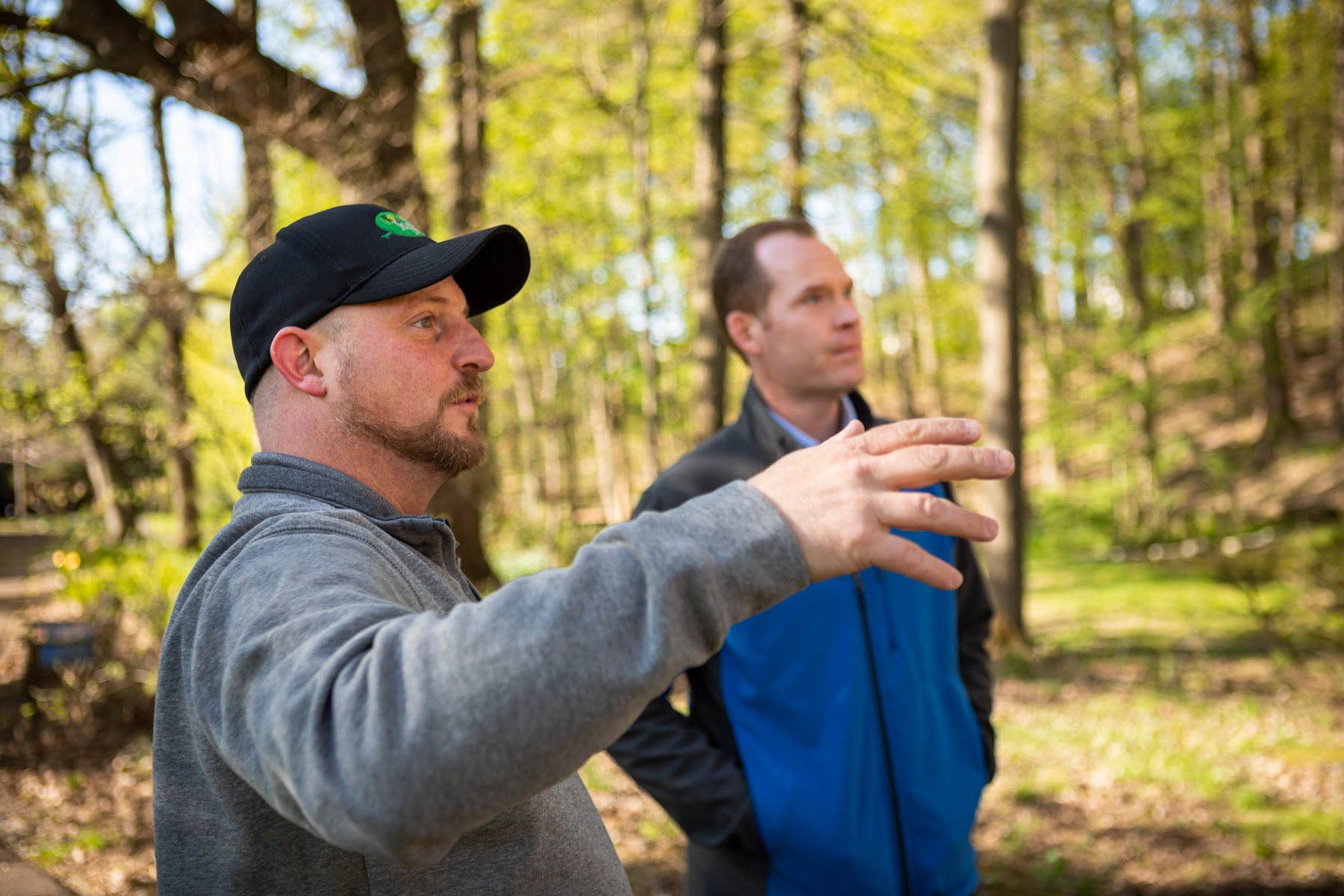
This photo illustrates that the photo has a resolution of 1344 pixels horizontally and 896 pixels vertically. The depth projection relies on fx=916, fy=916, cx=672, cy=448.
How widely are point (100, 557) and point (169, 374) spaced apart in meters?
1.99

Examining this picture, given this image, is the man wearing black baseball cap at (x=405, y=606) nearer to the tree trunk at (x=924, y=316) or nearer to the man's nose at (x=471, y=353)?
→ the man's nose at (x=471, y=353)

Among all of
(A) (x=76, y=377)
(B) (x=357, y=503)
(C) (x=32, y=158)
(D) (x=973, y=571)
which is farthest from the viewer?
(A) (x=76, y=377)

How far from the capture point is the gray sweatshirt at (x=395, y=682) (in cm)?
83

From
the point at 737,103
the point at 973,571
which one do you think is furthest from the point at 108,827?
the point at 737,103

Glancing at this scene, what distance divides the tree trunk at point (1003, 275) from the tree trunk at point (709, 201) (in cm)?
262

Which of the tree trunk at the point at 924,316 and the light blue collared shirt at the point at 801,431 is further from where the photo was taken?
the tree trunk at the point at 924,316

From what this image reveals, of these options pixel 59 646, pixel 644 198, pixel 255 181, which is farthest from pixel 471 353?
pixel 644 198

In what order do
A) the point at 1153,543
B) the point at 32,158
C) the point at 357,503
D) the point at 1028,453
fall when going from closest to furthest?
1. the point at 357,503
2. the point at 32,158
3. the point at 1153,543
4. the point at 1028,453

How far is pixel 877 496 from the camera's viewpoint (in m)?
1.01

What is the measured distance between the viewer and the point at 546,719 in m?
0.84

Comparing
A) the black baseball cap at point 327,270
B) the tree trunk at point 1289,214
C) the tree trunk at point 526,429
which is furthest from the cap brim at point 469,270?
the tree trunk at point 1289,214

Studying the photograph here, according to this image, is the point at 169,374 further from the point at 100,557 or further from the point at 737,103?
the point at 737,103

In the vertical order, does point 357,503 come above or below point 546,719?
above

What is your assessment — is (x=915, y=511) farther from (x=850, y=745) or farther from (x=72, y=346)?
(x=72, y=346)
